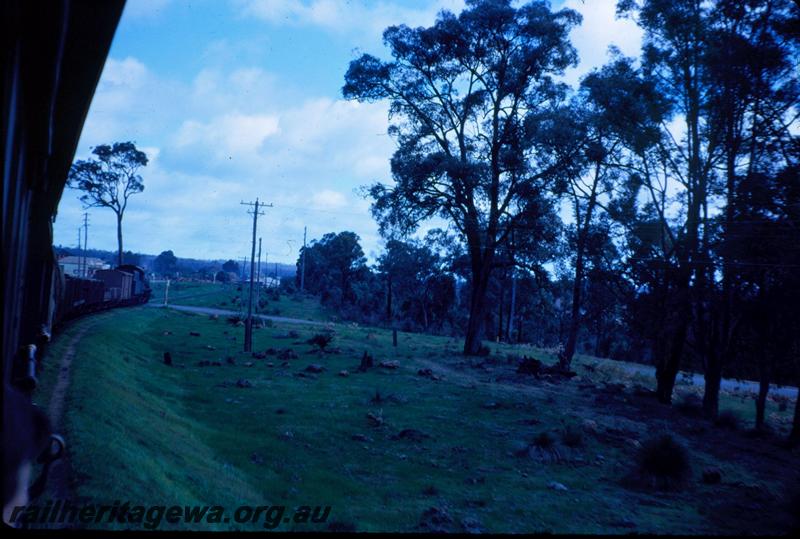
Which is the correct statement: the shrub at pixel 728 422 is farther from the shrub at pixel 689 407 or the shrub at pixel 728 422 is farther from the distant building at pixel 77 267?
the distant building at pixel 77 267

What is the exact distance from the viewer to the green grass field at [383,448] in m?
8.70

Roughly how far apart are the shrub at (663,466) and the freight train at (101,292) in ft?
63.6

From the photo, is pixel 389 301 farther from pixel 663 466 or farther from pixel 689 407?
pixel 663 466

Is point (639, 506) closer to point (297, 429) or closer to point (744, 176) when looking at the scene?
point (297, 429)

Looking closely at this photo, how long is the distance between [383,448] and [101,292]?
31810mm

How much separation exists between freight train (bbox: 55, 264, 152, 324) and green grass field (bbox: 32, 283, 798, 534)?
8.61 ft

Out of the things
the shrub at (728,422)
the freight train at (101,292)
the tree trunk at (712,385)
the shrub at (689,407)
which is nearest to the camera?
the shrub at (728,422)

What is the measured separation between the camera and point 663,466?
1169 cm

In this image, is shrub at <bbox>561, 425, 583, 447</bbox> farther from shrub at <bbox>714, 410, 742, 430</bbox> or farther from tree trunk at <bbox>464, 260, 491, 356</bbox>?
tree trunk at <bbox>464, 260, 491, 356</bbox>

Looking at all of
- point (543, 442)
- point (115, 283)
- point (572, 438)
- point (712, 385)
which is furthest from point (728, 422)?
point (115, 283)

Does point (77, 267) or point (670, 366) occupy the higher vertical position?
point (77, 267)

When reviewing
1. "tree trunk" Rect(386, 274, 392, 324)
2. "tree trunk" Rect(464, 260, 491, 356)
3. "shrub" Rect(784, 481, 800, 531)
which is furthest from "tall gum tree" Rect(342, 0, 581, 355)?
"tree trunk" Rect(386, 274, 392, 324)

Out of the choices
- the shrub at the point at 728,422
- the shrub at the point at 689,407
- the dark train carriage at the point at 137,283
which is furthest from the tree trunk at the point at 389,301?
the shrub at the point at 728,422

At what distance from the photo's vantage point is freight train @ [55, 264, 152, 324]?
25531 millimetres
